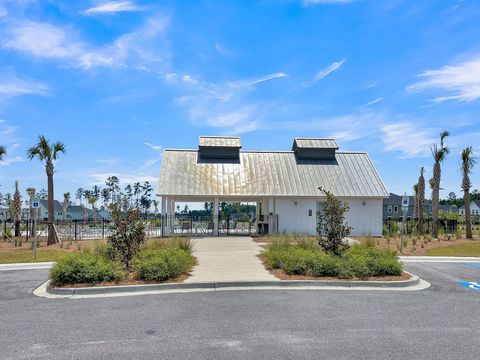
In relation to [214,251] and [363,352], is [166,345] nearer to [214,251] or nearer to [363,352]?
[363,352]

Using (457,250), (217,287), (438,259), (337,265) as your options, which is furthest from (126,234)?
(457,250)

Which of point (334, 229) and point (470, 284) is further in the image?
point (334, 229)

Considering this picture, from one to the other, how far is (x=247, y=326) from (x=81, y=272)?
5299mm

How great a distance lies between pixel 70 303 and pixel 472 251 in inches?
762

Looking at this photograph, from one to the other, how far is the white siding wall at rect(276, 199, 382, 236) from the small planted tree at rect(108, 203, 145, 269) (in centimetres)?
1574

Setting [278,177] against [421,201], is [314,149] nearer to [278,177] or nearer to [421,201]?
[278,177]

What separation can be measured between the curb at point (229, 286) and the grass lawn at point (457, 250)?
30.6ft

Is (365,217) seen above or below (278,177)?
below

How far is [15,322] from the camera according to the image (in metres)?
6.96

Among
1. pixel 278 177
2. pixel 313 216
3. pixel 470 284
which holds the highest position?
pixel 278 177

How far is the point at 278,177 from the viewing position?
2820 centimetres

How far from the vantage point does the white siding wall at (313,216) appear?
26.5 metres

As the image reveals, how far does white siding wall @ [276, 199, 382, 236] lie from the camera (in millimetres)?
26500

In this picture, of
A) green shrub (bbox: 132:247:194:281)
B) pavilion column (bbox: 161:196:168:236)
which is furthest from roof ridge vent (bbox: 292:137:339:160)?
green shrub (bbox: 132:247:194:281)
